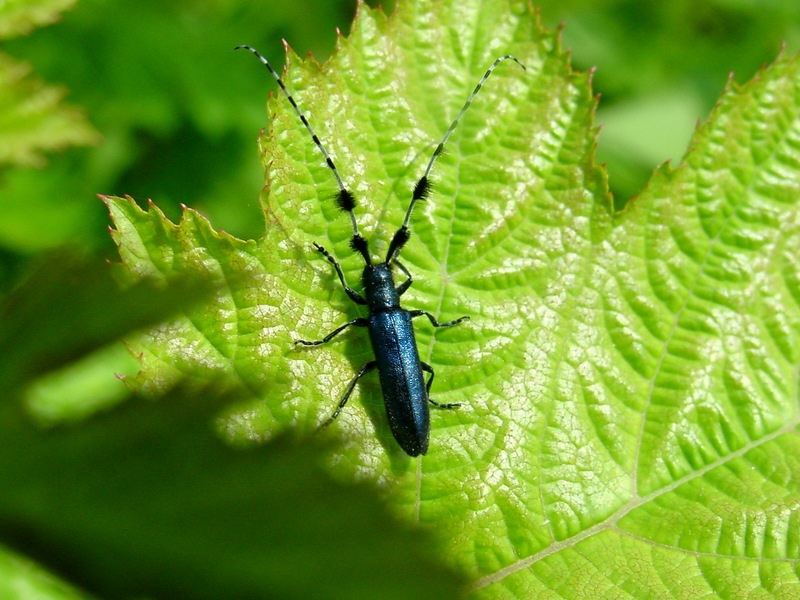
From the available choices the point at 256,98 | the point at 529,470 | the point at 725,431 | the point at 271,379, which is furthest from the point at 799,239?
the point at 256,98

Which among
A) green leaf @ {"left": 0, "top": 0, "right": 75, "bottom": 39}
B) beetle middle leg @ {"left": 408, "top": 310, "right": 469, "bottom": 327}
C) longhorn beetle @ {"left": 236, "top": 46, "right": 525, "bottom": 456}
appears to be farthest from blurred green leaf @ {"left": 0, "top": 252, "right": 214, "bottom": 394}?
green leaf @ {"left": 0, "top": 0, "right": 75, "bottom": 39}

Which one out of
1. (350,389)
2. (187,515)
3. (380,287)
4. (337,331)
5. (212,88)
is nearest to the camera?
(187,515)

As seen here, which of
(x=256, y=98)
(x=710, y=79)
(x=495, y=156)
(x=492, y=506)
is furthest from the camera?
(x=710, y=79)

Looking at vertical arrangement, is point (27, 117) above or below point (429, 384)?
above

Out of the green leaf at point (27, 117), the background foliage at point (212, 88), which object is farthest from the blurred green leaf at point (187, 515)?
the background foliage at point (212, 88)

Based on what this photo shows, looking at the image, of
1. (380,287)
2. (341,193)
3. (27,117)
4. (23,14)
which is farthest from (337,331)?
(23,14)

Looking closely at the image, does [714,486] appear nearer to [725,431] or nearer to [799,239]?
[725,431]

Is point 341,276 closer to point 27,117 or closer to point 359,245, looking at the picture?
point 359,245
